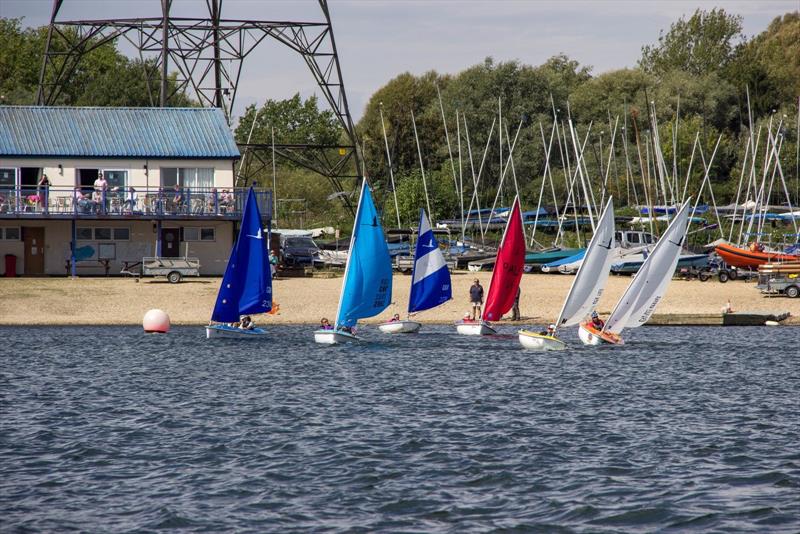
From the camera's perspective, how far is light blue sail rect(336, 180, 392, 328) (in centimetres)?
4012

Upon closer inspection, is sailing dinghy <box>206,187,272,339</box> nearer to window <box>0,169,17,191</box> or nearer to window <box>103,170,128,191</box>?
window <box>103,170,128,191</box>

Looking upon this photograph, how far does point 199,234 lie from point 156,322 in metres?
14.9

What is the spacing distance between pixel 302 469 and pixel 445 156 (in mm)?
81874

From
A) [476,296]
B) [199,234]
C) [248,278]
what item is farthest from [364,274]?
[199,234]

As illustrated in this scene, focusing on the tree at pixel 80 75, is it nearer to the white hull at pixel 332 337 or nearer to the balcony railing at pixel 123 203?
the balcony railing at pixel 123 203

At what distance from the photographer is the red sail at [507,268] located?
41781 mm

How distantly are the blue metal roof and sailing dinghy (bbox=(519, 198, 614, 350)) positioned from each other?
24261 mm

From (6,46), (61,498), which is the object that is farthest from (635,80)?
(61,498)

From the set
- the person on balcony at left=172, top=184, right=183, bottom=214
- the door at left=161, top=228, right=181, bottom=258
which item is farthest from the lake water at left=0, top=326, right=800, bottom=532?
the door at left=161, top=228, right=181, bottom=258

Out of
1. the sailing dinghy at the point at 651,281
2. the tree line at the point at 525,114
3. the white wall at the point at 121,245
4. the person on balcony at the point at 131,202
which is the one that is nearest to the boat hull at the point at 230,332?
the sailing dinghy at the point at 651,281

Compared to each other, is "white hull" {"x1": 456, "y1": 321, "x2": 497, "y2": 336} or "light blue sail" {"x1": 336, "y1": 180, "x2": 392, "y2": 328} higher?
"light blue sail" {"x1": 336, "y1": 180, "x2": 392, "y2": 328}

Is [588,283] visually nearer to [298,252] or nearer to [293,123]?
[298,252]

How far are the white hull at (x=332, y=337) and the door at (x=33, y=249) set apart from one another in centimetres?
2151

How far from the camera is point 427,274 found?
45156 mm
